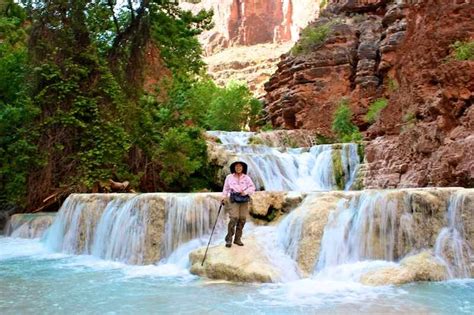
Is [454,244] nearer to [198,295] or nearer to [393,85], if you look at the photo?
[198,295]

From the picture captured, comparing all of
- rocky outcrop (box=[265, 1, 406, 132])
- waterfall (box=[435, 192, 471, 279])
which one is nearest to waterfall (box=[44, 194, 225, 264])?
waterfall (box=[435, 192, 471, 279])

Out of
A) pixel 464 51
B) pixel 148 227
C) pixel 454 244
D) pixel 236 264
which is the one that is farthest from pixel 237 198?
pixel 464 51

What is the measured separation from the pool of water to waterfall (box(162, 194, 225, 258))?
0.94 m

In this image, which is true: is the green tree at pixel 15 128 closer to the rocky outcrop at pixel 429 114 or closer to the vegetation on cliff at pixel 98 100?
the vegetation on cliff at pixel 98 100

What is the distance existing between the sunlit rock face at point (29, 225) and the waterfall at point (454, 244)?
10225 millimetres

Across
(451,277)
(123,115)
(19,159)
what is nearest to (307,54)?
(123,115)

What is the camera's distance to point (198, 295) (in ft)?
23.0

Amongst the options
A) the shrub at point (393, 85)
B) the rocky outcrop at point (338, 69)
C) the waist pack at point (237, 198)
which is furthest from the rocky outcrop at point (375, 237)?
the rocky outcrop at point (338, 69)

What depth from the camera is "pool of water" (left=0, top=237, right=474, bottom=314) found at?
243 inches

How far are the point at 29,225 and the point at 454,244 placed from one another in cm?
1105

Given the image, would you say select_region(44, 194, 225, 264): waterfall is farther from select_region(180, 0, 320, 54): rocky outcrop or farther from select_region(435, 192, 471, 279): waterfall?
select_region(180, 0, 320, 54): rocky outcrop

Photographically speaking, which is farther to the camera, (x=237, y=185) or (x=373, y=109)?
(x=373, y=109)

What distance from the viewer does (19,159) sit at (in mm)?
15562

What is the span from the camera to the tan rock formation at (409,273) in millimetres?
7477
